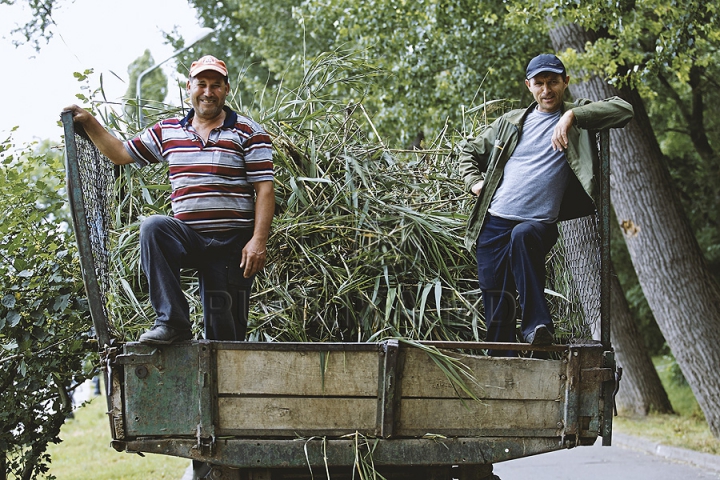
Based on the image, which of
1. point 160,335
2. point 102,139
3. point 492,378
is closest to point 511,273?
point 492,378

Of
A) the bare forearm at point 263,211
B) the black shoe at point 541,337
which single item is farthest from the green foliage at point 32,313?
the black shoe at point 541,337

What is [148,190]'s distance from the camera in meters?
4.31

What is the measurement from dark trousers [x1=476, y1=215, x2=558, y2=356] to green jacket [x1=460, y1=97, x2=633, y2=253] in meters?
0.12

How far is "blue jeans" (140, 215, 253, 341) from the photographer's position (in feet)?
10.6

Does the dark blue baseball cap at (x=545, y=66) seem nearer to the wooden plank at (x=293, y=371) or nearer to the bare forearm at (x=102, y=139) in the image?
the wooden plank at (x=293, y=371)

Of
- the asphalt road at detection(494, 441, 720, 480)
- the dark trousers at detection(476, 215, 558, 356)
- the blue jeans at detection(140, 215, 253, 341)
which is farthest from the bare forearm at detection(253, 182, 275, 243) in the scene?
the asphalt road at detection(494, 441, 720, 480)

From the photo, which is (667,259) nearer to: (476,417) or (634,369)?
(634,369)

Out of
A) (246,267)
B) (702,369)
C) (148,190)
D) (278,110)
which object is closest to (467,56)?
(702,369)

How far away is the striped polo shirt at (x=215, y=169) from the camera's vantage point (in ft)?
11.5

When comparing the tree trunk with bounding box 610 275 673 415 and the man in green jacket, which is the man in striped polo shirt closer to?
the man in green jacket

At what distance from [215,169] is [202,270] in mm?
434

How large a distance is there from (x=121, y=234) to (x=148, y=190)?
1.02ft

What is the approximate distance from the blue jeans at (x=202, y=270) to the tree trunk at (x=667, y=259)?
5825 millimetres

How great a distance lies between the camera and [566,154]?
374 cm
